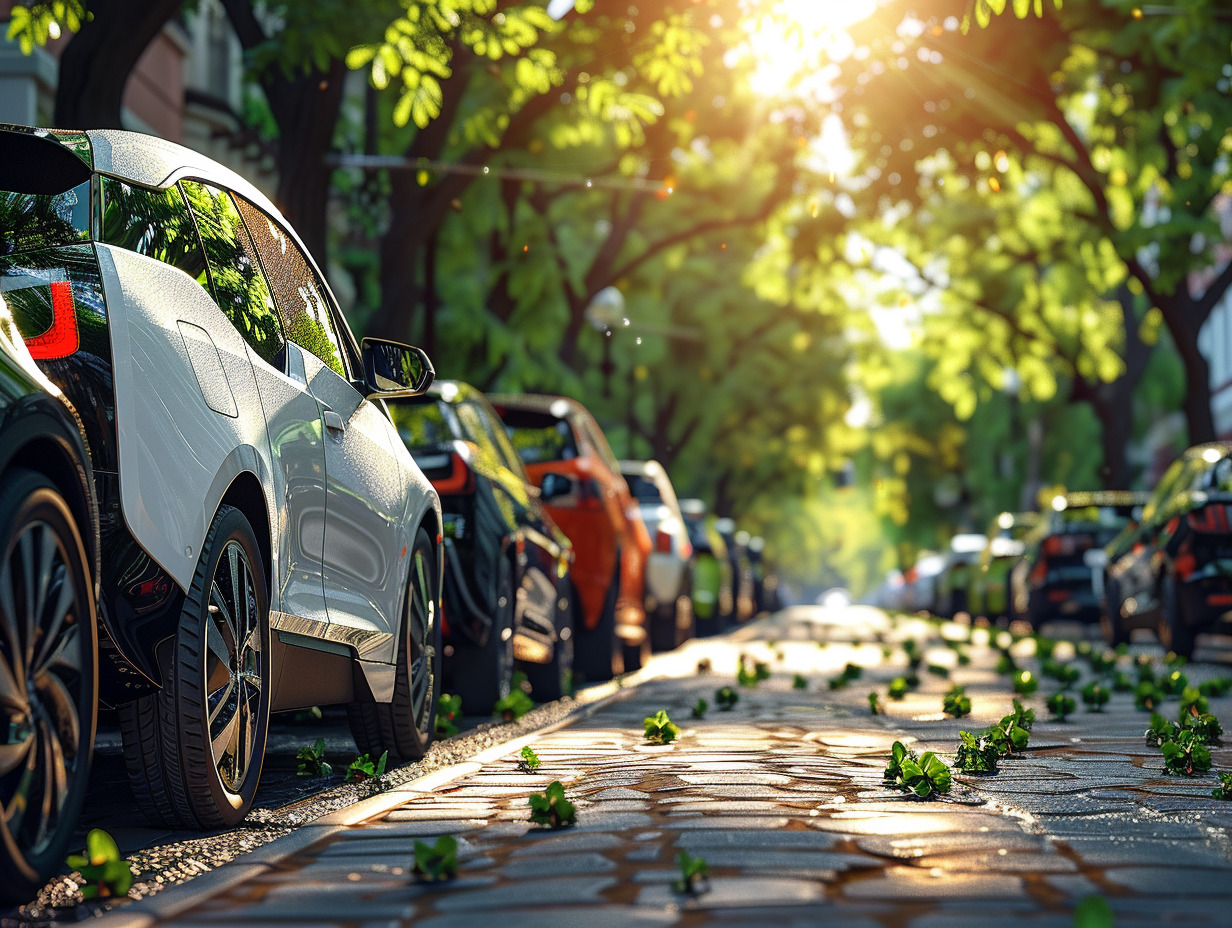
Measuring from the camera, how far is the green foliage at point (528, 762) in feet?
21.3

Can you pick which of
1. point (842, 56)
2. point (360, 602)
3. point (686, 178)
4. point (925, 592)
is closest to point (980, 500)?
point (925, 592)

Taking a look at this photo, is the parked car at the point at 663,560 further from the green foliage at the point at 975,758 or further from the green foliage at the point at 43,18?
the green foliage at the point at 975,758

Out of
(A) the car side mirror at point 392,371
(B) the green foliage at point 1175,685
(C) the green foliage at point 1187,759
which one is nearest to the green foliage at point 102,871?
(A) the car side mirror at point 392,371

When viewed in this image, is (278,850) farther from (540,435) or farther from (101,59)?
(540,435)

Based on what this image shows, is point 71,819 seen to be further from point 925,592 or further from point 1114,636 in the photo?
point 925,592

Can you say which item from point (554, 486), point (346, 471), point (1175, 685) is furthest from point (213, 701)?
point (1175, 685)

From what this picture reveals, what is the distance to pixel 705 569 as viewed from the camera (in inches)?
973

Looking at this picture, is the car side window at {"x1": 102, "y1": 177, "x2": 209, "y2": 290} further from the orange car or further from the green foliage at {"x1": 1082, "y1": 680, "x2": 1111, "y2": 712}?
the orange car

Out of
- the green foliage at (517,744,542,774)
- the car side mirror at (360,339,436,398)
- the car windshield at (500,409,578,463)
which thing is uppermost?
the car windshield at (500,409,578,463)

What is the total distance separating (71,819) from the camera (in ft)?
13.6

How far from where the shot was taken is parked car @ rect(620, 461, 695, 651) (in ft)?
58.1

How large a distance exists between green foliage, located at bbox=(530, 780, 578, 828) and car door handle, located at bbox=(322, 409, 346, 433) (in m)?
1.74

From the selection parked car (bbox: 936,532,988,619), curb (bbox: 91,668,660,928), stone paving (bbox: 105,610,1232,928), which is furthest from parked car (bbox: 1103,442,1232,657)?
parked car (bbox: 936,532,988,619)

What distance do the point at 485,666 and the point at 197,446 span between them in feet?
14.9
